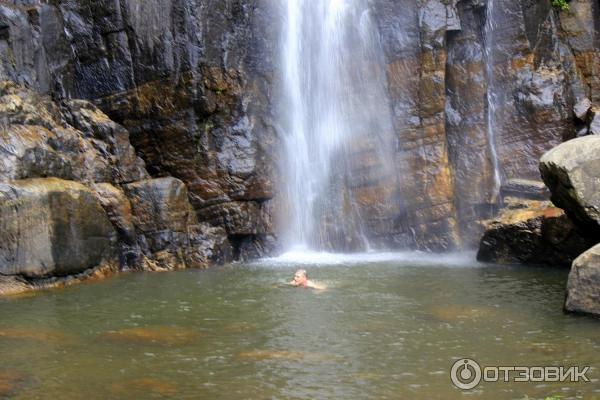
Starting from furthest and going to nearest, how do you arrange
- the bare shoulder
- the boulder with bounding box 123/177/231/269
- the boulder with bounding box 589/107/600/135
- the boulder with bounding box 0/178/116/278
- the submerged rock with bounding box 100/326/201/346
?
the boulder with bounding box 589/107/600/135 → the boulder with bounding box 123/177/231/269 → the boulder with bounding box 0/178/116/278 → the bare shoulder → the submerged rock with bounding box 100/326/201/346

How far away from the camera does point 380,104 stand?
1969 centimetres

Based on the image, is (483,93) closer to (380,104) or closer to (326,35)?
(380,104)

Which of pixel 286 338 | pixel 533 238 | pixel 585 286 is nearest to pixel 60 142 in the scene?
pixel 286 338

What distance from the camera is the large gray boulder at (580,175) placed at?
12016mm

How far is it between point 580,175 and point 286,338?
6.60m

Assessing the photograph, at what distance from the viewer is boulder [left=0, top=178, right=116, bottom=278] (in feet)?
41.7

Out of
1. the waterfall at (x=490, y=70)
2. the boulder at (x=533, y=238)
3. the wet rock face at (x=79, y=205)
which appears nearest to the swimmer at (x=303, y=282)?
the wet rock face at (x=79, y=205)

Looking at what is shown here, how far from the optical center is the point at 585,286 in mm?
9781

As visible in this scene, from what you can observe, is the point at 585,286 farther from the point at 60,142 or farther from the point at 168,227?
the point at 60,142

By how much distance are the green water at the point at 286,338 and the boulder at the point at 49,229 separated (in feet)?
2.90

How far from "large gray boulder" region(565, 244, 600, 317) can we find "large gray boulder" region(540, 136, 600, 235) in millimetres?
2549

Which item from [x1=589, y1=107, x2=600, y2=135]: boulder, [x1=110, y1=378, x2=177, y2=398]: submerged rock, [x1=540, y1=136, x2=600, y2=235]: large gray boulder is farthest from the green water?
[x1=589, y1=107, x2=600, y2=135]: boulder

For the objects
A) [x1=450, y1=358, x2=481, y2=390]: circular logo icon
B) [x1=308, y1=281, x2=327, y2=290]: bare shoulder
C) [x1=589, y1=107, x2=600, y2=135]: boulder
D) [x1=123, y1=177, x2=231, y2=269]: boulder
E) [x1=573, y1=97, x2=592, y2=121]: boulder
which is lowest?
[x1=450, y1=358, x2=481, y2=390]: circular logo icon

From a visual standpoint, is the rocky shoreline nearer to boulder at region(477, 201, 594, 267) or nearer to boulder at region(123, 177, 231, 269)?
boulder at region(477, 201, 594, 267)
